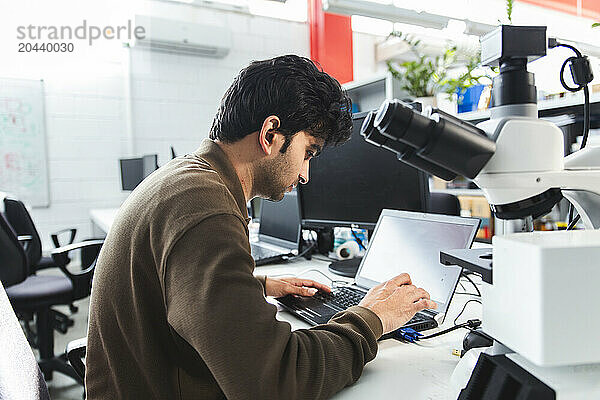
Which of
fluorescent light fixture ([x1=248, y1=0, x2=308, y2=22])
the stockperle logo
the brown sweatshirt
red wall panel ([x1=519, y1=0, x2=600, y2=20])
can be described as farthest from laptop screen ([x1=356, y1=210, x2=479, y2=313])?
red wall panel ([x1=519, y1=0, x2=600, y2=20])

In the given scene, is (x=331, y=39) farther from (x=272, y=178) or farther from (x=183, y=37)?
(x=272, y=178)

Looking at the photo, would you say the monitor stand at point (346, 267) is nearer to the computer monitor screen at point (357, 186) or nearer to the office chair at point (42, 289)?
the computer monitor screen at point (357, 186)

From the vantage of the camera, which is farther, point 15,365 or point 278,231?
point 278,231

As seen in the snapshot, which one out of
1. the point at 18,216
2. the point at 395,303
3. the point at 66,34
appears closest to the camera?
the point at 395,303

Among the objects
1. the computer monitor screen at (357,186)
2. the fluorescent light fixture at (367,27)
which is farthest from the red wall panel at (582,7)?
the computer monitor screen at (357,186)

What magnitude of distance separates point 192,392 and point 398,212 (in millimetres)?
727

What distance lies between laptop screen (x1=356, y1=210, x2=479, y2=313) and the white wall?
3.42m

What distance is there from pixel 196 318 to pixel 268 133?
1.31ft

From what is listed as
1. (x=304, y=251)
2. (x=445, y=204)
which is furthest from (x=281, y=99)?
(x=445, y=204)

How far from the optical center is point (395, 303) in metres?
0.86

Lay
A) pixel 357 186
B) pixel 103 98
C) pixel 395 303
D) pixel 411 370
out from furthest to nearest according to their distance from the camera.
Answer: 1. pixel 103 98
2. pixel 357 186
3. pixel 395 303
4. pixel 411 370

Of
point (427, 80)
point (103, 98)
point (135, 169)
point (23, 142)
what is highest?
point (103, 98)

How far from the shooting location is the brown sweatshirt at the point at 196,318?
23.9 inches

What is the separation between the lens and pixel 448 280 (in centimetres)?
99
